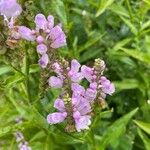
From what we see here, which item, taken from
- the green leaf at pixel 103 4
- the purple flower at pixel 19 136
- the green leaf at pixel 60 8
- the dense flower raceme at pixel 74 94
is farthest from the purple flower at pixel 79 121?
the purple flower at pixel 19 136

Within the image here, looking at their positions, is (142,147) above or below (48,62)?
below

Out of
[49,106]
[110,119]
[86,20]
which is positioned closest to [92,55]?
[86,20]

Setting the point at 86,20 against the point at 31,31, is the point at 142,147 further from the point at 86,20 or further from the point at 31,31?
the point at 31,31

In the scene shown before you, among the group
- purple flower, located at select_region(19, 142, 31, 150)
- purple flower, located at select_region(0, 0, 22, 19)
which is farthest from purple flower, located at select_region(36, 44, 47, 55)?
purple flower, located at select_region(19, 142, 31, 150)

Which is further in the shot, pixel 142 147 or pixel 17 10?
pixel 142 147

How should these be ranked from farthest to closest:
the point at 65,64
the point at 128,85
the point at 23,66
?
1. the point at 128,85
2. the point at 23,66
3. the point at 65,64

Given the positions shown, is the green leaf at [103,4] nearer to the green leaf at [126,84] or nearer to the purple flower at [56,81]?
the green leaf at [126,84]

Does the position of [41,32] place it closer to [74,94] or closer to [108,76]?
[74,94]

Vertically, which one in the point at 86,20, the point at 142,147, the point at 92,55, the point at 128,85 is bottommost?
the point at 142,147
